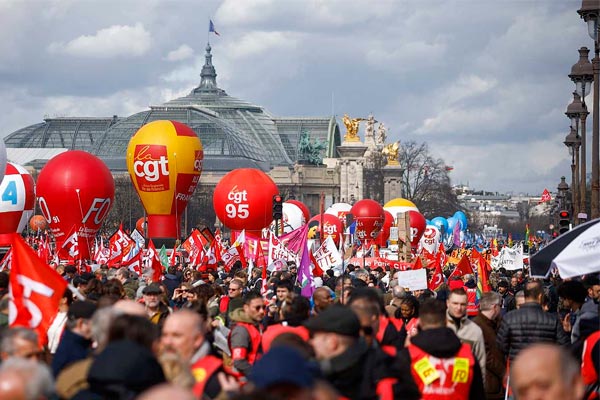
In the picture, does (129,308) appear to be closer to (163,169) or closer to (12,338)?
(12,338)

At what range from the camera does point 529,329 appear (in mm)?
10805

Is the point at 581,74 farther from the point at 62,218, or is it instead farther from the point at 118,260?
the point at 62,218

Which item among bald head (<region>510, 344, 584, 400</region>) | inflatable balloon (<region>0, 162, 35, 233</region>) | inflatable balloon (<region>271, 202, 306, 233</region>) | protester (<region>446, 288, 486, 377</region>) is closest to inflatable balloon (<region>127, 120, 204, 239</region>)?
inflatable balloon (<region>0, 162, 35, 233</region>)

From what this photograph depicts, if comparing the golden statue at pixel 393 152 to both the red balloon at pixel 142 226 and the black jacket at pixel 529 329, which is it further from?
the black jacket at pixel 529 329

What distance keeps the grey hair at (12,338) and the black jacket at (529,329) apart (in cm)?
477

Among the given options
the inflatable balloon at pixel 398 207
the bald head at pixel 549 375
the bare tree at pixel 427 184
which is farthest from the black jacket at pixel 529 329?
the bare tree at pixel 427 184

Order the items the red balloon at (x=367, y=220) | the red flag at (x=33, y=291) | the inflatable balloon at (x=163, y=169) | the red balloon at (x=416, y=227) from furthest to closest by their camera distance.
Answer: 1. the red balloon at (x=416, y=227)
2. the red balloon at (x=367, y=220)
3. the inflatable balloon at (x=163, y=169)
4. the red flag at (x=33, y=291)

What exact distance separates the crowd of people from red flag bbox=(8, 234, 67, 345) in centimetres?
17

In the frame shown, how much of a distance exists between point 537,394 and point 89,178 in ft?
104

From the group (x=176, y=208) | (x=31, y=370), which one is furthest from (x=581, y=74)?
(x=31, y=370)

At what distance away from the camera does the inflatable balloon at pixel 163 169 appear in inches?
1651

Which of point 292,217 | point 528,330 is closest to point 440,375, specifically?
point 528,330

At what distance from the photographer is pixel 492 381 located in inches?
425

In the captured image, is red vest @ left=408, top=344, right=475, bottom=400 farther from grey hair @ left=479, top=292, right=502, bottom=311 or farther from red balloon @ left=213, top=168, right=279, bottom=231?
red balloon @ left=213, top=168, right=279, bottom=231
